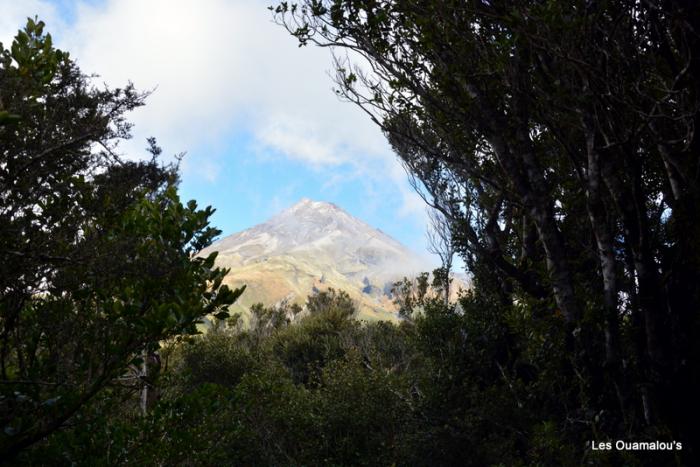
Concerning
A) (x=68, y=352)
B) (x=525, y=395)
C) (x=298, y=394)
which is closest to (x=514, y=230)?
(x=525, y=395)

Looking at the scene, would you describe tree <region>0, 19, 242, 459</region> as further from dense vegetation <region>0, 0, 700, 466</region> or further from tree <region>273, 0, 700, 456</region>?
tree <region>273, 0, 700, 456</region>

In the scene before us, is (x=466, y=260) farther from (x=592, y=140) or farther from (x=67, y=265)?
(x=67, y=265)

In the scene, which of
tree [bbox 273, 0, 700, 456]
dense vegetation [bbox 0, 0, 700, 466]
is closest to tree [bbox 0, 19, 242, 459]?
dense vegetation [bbox 0, 0, 700, 466]

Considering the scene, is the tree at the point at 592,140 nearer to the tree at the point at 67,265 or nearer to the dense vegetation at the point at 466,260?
the dense vegetation at the point at 466,260

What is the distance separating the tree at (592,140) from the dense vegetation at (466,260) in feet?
0.13

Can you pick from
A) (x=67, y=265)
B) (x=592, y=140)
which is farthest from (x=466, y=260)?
(x=67, y=265)

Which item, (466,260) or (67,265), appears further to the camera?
(466,260)

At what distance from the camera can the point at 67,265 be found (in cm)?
411

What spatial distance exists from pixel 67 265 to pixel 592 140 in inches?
265

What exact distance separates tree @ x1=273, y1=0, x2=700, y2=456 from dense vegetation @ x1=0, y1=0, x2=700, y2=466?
0.04m

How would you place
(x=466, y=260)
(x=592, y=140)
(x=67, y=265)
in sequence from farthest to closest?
(x=466, y=260) → (x=592, y=140) → (x=67, y=265)

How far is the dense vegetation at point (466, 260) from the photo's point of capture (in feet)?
13.1

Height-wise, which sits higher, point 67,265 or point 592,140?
point 592,140

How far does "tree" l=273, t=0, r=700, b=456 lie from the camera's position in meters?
6.26
